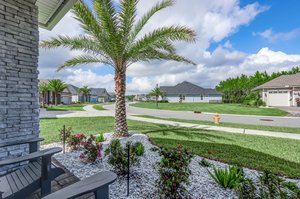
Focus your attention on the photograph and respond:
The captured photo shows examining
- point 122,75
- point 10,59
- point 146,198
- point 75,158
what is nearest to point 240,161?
point 146,198

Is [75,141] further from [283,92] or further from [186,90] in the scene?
[186,90]

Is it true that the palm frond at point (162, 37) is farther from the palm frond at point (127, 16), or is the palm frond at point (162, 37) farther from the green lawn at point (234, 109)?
the green lawn at point (234, 109)

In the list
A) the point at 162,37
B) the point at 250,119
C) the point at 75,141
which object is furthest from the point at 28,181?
the point at 250,119

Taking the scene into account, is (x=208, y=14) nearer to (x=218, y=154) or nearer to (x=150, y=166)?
(x=218, y=154)

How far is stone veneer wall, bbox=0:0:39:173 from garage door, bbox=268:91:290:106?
122 ft

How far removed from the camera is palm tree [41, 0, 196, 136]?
7672 millimetres

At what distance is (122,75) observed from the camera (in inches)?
343

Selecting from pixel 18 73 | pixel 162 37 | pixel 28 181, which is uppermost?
pixel 162 37

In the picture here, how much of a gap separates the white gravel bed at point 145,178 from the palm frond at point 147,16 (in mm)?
5553

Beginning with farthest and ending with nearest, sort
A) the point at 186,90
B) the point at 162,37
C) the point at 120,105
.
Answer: the point at 186,90 < the point at 120,105 < the point at 162,37

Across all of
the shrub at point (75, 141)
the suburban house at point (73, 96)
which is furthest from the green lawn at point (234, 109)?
the suburban house at point (73, 96)

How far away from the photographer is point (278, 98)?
33.1 m

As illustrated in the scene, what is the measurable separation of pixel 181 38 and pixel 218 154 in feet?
15.6

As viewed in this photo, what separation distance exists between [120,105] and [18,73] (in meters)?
4.87
